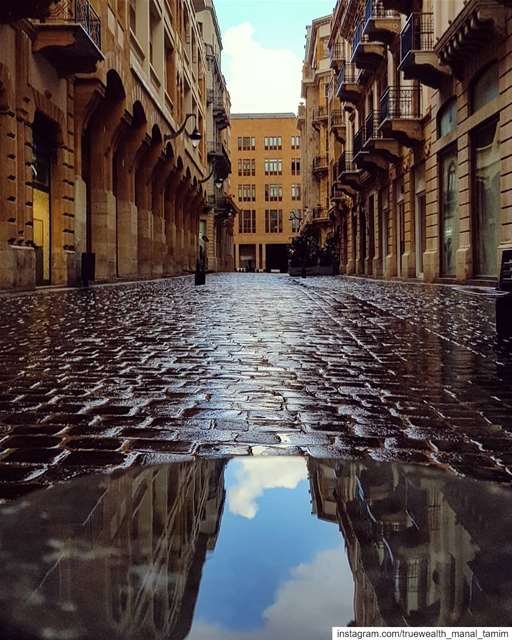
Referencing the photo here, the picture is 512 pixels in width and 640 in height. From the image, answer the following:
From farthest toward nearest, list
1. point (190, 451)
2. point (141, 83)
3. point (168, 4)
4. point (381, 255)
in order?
point (168, 4)
point (381, 255)
point (141, 83)
point (190, 451)

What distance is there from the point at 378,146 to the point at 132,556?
27.9m

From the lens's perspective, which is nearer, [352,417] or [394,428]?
[394,428]

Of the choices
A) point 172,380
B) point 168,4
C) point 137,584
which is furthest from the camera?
point 168,4

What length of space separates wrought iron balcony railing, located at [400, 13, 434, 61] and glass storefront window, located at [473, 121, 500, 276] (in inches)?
183

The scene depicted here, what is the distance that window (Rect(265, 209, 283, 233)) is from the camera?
334 ft

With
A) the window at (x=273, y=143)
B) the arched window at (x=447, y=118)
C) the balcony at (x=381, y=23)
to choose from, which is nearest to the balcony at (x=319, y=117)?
the balcony at (x=381, y=23)

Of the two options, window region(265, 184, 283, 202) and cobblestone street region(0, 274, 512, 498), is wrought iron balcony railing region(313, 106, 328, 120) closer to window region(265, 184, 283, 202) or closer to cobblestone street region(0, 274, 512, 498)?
window region(265, 184, 283, 202)

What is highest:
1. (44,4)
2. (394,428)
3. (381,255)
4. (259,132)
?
(259,132)

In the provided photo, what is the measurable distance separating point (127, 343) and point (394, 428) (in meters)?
4.01

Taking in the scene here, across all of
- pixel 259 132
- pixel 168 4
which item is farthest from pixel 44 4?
pixel 259 132

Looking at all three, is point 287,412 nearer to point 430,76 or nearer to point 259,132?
point 430,76

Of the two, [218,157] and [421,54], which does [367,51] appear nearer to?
[421,54]

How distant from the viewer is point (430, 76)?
70.9ft

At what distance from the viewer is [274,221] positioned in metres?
102
